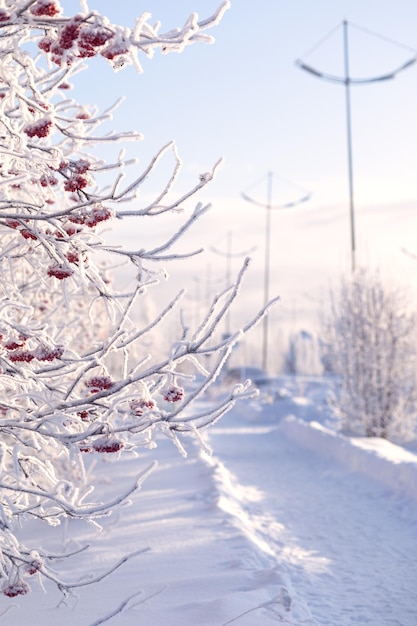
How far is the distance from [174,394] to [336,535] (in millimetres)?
5322

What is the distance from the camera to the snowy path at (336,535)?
18.4ft

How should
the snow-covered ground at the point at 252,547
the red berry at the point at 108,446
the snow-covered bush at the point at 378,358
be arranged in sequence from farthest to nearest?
the snow-covered bush at the point at 378,358
the snow-covered ground at the point at 252,547
the red berry at the point at 108,446

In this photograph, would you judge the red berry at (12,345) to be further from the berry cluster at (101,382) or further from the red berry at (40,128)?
the red berry at (40,128)

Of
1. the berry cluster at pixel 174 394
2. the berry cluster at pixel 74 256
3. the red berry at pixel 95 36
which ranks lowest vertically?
the berry cluster at pixel 174 394

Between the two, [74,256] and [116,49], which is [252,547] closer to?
[74,256]

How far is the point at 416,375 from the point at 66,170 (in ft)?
46.7

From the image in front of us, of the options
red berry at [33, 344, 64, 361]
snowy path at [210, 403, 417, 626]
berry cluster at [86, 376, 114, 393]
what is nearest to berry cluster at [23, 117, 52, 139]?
red berry at [33, 344, 64, 361]

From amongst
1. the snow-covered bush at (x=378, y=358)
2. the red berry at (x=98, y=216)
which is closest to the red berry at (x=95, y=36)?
the red berry at (x=98, y=216)

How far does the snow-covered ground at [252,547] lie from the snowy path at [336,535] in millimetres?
17

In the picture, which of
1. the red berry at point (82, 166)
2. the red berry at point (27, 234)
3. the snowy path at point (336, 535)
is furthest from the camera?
the snowy path at point (336, 535)

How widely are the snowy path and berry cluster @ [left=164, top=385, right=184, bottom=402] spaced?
2.30 meters

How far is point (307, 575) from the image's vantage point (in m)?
6.34

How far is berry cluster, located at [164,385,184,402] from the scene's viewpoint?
3.39 m

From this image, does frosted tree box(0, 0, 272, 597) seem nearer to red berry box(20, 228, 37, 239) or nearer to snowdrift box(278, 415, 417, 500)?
red berry box(20, 228, 37, 239)
